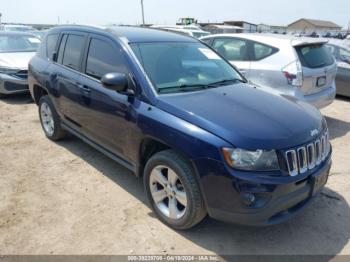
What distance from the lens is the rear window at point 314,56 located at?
5.66m

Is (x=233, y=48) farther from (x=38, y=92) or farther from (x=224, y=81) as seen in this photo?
(x=38, y=92)

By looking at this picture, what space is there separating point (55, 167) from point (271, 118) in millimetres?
3000

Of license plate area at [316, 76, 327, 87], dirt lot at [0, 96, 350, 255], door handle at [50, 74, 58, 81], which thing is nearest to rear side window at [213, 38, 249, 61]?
license plate area at [316, 76, 327, 87]

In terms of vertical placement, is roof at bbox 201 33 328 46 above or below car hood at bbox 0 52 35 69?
above

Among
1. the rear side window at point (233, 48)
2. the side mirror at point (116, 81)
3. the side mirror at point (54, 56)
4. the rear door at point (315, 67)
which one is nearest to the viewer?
the side mirror at point (116, 81)

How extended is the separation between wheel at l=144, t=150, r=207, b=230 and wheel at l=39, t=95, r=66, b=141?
2.40 meters

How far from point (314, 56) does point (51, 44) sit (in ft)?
14.2

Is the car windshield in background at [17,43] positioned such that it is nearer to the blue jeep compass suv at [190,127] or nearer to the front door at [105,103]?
the blue jeep compass suv at [190,127]

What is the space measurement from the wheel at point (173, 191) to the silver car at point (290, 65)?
2815 mm

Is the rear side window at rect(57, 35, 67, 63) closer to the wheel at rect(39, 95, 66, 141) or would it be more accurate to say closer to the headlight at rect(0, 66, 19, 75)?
the wheel at rect(39, 95, 66, 141)

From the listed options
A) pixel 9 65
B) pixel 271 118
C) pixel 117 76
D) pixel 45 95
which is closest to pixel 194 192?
pixel 271 118

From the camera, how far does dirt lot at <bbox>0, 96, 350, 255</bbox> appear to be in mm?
3066

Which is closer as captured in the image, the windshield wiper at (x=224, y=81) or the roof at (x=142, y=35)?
the windshield wiper at (x=224, y=81)

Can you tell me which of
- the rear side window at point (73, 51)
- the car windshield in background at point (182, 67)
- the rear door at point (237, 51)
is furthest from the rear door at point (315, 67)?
the rear side window at point (73, 51)
